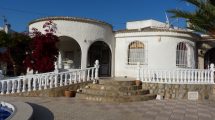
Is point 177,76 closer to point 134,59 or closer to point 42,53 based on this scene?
point 134,59

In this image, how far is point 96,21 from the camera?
62.6 ft

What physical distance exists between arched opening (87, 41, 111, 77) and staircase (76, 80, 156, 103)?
6.50m

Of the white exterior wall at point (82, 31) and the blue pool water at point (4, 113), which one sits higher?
the white exterior wall at point (82, 31)

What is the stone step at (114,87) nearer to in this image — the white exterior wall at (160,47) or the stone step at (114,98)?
the stone step at (114,98)

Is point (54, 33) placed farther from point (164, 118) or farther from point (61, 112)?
point (164, 118)

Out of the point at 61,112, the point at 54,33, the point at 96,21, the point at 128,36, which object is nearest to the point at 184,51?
the point at 128,36

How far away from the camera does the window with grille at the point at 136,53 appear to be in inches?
794

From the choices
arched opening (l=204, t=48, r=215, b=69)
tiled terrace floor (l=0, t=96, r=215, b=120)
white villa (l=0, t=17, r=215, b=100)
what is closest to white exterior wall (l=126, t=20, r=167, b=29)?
arched opening (l=204, t=48, r=215, b=69)

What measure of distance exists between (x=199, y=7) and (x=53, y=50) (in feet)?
29.9

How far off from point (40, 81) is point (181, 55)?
10865 mm

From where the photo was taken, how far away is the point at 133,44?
2066 cm

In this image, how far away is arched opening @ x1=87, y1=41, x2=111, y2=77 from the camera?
73.3 feet

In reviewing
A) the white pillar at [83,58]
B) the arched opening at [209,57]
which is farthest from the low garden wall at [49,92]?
the arched opening at [209,57]

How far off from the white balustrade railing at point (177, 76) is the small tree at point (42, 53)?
570cm
